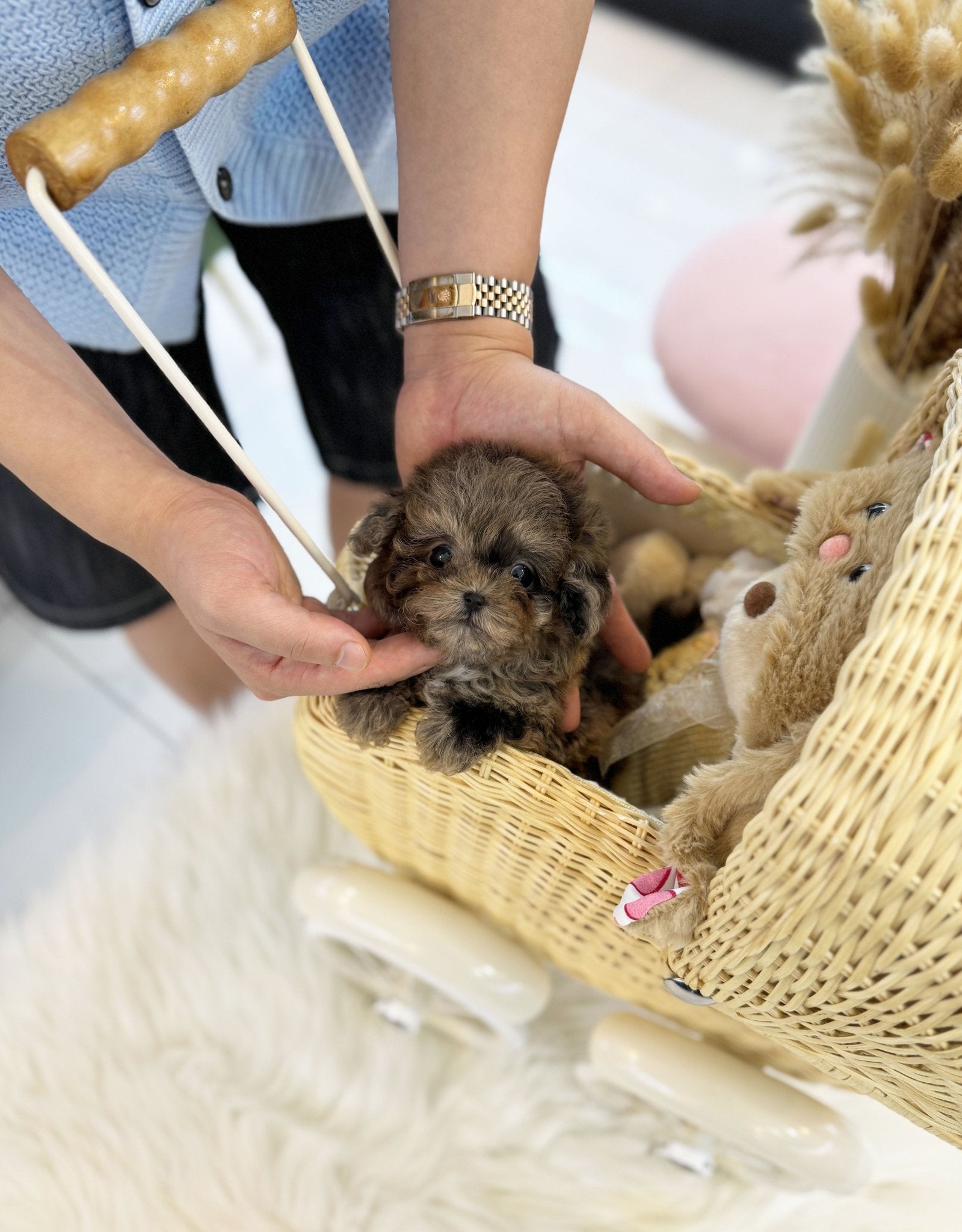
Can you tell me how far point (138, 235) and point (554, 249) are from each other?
1769 mm

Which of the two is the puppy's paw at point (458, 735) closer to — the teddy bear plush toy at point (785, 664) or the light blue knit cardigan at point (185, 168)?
the teddy bear plush toy at point (785, 664)

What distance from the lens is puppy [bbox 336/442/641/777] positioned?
84 cm

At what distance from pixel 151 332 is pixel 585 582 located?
463 mm

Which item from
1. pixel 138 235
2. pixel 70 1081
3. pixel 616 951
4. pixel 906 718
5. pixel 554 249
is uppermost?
A: pixel 554 249

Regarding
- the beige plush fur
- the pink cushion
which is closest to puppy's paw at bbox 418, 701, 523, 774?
the beige plush fur

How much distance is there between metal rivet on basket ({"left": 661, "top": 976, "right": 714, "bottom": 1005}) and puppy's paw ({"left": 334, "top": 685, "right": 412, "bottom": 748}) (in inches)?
13.3

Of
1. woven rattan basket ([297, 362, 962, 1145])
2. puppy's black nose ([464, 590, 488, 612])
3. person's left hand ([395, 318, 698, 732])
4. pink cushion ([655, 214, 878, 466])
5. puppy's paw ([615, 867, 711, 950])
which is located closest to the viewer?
woven rattan basket ([297, 362, 962, 1145])

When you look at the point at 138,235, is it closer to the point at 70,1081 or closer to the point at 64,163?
the point at 64,163

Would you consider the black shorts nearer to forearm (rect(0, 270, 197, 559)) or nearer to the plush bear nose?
forearm (rect(0, 270, 197, 559))

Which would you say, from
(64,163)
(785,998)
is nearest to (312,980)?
(785,998)

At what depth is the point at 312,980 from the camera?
4.35 feet

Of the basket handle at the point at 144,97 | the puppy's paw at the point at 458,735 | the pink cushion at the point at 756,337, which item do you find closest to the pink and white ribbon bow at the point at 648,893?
the puppy's paw at the point at 458,735

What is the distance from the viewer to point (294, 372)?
1.22m

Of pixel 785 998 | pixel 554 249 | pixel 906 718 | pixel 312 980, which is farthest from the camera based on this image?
pixel 554 249
